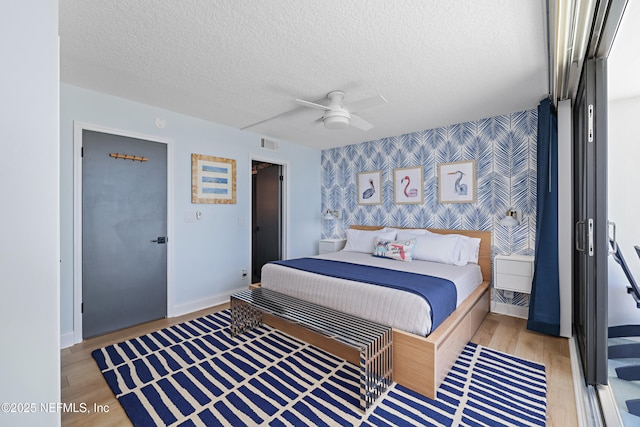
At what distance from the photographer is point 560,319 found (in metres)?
2.76

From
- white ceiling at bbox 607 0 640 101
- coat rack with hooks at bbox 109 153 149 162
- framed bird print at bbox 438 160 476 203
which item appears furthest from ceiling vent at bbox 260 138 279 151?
white ceiling at bbox 607 0 640 101

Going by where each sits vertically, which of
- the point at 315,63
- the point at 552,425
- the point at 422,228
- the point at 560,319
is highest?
the point at 315,63

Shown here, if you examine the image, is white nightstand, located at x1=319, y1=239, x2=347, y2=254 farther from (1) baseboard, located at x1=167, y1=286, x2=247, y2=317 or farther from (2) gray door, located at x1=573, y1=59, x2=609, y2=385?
(2) gray door, located at x1=573, y1=59, x2=609, y2=385

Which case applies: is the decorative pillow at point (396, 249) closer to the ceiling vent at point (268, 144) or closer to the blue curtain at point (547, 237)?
the blue curtain at point (547, 237)

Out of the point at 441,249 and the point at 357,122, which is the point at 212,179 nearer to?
the point at 357,122

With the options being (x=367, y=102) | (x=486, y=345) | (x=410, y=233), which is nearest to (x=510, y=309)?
(x=486, y=345)

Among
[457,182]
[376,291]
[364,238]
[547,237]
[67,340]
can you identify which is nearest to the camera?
[376,291]

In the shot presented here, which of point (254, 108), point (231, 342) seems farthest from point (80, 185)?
point (231, 342)

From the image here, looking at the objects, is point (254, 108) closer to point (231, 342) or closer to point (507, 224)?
point (231, 342)

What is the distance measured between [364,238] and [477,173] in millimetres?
1737

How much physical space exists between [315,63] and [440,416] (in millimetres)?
2595

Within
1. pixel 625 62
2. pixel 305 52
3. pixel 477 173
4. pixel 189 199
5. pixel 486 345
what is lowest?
pixel 486 345

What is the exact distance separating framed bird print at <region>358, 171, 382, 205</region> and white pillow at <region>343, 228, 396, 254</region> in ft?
2.03

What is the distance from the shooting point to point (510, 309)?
11.1 feet
